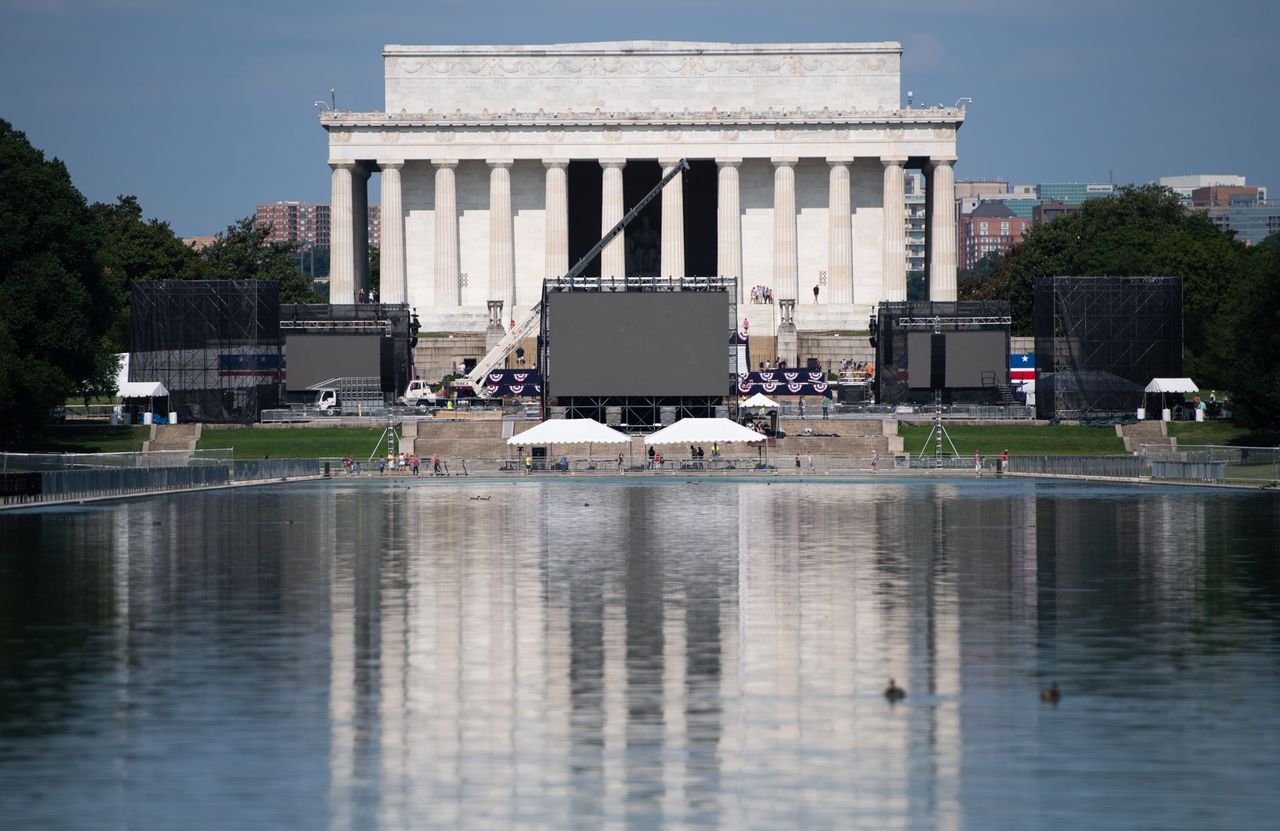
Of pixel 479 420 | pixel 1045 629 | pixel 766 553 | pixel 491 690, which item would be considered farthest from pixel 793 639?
pixel 479 420

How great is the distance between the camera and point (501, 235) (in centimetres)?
14125

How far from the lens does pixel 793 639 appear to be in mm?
30312

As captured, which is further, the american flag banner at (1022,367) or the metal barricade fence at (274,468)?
the american flag banner at (1022,367)

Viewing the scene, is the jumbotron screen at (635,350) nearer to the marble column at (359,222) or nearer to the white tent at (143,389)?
the white tent at (143,389)

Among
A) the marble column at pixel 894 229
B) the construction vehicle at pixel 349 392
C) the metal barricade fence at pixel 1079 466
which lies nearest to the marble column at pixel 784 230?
the marble column at pixel 894 229

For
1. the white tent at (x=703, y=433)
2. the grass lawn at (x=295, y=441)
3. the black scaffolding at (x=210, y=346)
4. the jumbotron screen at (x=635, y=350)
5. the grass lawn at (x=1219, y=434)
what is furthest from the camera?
the black scaffolding at (x=210, y=346)

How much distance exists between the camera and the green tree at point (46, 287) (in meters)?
91.1

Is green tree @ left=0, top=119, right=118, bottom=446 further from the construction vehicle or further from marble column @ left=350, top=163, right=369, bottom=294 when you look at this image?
marble column @ left=350, top=163, right=369, bottom=294

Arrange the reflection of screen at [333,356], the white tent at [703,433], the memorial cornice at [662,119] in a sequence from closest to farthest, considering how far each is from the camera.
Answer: the white tent at [703,433] → the reflection of screen at [333,356] → the memorial cornice at [662,119]

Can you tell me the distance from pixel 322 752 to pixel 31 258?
270 ft

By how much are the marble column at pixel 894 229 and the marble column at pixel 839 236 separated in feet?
9.37

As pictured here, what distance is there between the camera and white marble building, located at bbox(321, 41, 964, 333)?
13912 cm

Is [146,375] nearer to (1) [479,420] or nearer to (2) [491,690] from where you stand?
(1) [479,420]

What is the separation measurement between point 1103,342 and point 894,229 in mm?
37575
